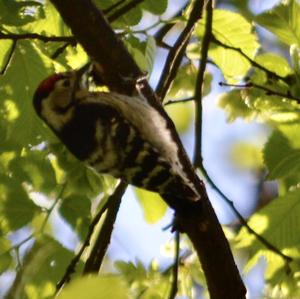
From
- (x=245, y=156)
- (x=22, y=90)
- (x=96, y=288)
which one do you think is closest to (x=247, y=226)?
(x=22, y=90)

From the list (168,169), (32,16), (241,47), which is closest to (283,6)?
(241,47)

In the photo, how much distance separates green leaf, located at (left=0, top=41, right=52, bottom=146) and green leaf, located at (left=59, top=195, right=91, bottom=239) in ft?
0.94

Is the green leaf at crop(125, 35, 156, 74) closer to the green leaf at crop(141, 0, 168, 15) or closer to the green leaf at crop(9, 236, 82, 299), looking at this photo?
the green leaf at crop(141, 0, 168, 15)

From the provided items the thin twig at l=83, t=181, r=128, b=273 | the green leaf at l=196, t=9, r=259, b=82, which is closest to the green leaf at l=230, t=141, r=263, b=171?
the green leaf at l=196, t=9, r=259, b=82

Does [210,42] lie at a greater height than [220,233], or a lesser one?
greater

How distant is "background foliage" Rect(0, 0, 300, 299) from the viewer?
239 cm

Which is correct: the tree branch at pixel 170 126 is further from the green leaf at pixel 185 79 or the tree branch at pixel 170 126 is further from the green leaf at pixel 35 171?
the green leaf at pixel 185 79

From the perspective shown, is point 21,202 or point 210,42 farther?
point 210,42

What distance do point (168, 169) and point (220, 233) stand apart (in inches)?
16.4

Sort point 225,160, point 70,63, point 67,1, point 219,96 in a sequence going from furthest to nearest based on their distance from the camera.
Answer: point 225,160, point 219,96, point 70,63, point 67,1

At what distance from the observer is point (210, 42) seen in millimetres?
2998

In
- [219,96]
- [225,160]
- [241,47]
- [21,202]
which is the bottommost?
[225,160]

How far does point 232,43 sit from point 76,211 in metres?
1.02

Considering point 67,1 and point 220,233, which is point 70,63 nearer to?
point 67,1
